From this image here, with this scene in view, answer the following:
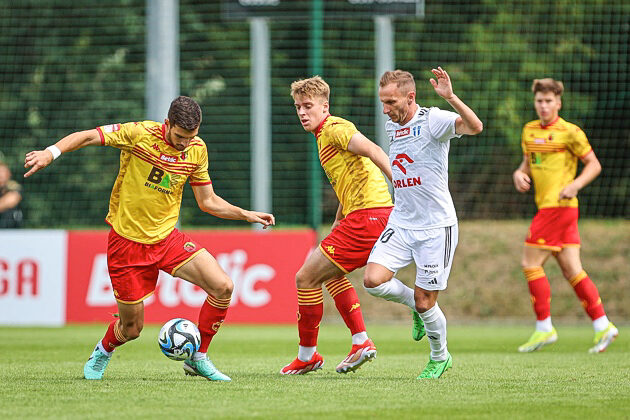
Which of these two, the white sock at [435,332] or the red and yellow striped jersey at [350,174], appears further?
the red and yellow striped jersey at [350,174]

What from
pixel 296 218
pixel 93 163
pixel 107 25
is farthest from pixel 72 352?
pixel 107 25

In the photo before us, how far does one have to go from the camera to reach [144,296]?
7.36 metres

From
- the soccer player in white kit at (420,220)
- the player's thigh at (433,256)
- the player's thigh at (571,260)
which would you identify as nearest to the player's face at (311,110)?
the soccer player in white kit at (420,220)

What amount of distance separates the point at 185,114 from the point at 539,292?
4.74m

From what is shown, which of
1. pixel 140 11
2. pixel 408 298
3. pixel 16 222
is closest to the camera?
pixel 408 298

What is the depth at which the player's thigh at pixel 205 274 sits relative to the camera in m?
7.28

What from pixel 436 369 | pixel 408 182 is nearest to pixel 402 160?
pixel 408 182

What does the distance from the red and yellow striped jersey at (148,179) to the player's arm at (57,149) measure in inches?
10.5

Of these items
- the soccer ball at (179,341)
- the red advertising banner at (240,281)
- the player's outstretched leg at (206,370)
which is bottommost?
the red advertising banner at (240,281)

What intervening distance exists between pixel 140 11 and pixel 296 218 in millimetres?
5227

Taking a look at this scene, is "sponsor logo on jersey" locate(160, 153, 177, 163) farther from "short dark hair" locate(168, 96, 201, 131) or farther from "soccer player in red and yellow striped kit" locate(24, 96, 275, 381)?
"short dark hair" locate(168, 96, 201, 131)

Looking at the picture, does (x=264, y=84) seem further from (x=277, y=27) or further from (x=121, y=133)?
(x=121, y=133)

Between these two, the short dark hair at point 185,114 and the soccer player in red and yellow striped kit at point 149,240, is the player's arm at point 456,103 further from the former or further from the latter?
the soccer player in red and yellow striped kit at point 149,240

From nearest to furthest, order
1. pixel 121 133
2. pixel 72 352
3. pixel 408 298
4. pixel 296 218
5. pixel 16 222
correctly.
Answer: pixel 121 133 < pixel 408 298 < pixel 72 352 < pixel 16 222 < pixel 296 218
